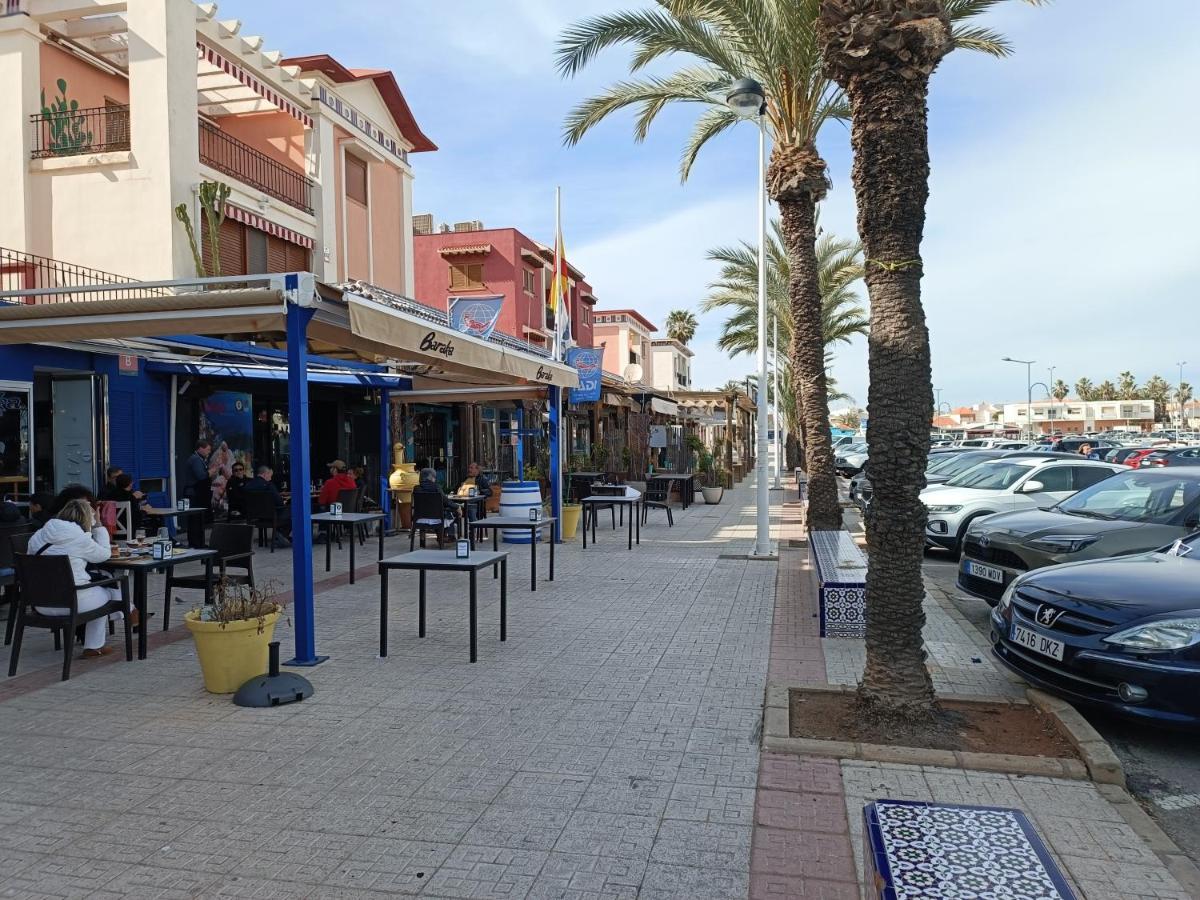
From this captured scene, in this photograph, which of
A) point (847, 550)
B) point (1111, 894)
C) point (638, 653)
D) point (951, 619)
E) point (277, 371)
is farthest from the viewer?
point (277, 371)

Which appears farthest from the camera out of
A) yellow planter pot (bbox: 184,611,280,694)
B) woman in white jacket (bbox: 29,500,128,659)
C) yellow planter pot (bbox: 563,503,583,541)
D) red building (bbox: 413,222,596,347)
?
red building (bbox: 413,222,596,347)

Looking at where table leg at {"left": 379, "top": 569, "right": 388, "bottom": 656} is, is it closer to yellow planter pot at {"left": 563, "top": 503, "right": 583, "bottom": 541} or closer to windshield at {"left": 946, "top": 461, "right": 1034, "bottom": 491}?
yellow planter pot at {"left": 563, "top": 503, "right": 583, "bottom": 541}

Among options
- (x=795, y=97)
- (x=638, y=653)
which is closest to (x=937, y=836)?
(x=638, y=653)

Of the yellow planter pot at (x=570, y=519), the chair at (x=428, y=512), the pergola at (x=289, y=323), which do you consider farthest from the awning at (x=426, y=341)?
the yellow planter pot at (x=570, y=519)

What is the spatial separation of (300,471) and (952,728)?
4.61 m

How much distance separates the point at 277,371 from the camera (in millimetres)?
12375

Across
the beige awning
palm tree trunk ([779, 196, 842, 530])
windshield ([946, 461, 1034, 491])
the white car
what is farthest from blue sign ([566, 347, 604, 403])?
the beige awning

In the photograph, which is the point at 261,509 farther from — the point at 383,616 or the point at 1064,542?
the point at 1064,542

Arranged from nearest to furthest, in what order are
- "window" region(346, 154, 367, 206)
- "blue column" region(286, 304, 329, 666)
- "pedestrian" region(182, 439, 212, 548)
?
1. "blue column" region(286, 304, 329, 666)
2. "pedestrian" region(182, 439, 212, 548)
3. "window" region(346, 154, 367, 206)

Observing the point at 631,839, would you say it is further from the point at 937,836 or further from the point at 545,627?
the point at 545,627

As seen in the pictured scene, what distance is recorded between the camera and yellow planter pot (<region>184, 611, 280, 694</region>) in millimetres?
5492

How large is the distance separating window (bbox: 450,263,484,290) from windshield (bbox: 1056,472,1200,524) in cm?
2759

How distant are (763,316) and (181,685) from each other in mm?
9550

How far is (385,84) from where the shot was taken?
21.4 metres
